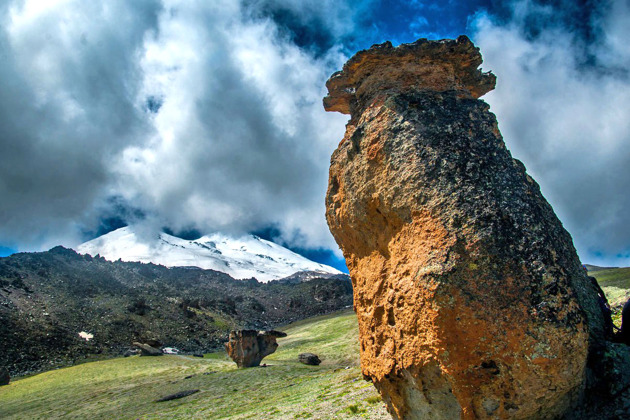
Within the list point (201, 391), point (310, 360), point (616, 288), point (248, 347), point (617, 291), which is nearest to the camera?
point (617, 291)

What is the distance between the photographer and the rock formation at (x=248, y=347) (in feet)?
110

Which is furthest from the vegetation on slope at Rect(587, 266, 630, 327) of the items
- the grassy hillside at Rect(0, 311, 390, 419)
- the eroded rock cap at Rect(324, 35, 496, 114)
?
the grassy hillside at Rect(0, 311, 390, 419)

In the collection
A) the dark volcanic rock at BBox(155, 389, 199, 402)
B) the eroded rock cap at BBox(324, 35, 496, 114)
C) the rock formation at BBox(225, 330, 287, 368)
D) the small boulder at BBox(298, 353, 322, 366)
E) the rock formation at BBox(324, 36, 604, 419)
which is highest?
the eroded rock cap at BBox(324, 35, 496, 114)

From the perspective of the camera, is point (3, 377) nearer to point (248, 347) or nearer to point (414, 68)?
point (248, 347)

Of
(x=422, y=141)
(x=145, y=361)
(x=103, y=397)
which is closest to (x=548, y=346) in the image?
(x=422, y=141)

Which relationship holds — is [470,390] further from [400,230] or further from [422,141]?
[422,141]

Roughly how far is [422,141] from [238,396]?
18.0m

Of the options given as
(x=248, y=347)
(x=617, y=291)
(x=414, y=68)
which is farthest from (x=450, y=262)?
(x=248, y=347)

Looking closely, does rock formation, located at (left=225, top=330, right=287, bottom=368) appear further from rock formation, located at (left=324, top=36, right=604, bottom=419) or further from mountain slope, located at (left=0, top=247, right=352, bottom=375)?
mountain slope, located at (left=0, top=247, right=352, bottom=375)

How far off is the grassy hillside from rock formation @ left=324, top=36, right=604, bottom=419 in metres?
3.77

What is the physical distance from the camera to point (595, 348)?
21.1ft

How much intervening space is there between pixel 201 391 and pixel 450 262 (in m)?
22.2

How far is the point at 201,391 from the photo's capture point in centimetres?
2289

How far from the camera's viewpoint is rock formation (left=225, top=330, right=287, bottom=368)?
3350 cm
